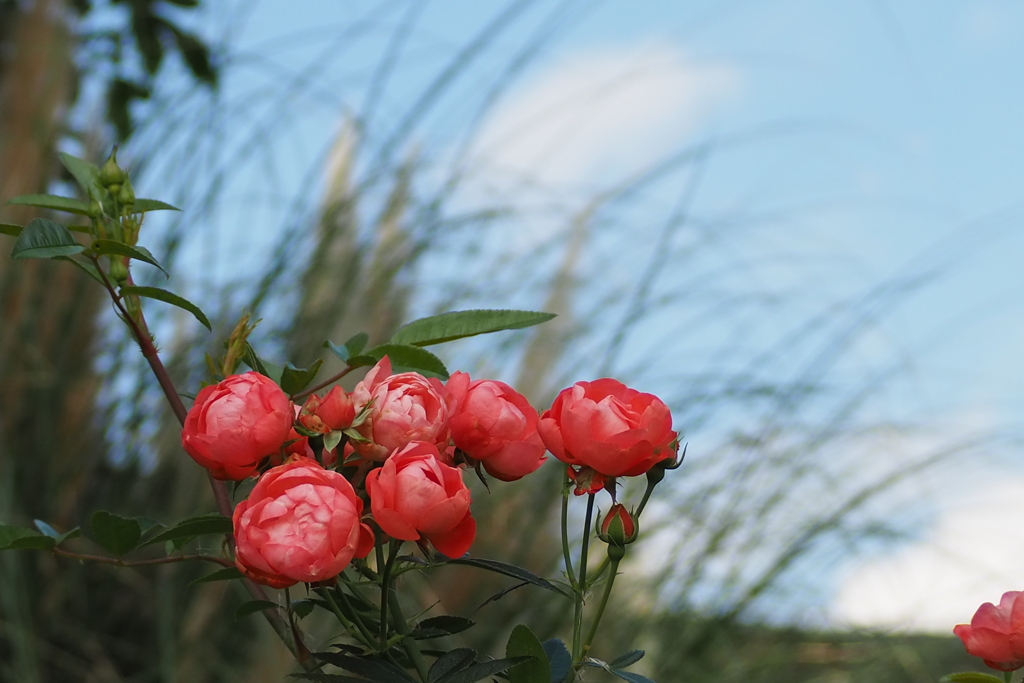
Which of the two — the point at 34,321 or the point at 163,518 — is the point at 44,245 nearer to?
the point at 163,518

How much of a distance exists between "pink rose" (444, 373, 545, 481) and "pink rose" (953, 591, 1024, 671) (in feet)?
0.51

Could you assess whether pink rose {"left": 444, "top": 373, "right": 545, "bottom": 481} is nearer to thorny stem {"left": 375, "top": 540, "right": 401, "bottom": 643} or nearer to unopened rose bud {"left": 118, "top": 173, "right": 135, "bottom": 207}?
thorny stem {"left": 375, "top": 540, "right": 401, "bottom": 643}

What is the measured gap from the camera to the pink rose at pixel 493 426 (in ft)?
1.05

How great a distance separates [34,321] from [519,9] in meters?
0.81

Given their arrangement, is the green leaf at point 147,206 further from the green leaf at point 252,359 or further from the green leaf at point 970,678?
the green leaf at point 970,678

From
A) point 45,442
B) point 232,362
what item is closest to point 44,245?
point 232,362

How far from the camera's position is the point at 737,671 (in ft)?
3.73

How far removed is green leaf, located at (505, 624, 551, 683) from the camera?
1.00 feet

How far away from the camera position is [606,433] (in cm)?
31

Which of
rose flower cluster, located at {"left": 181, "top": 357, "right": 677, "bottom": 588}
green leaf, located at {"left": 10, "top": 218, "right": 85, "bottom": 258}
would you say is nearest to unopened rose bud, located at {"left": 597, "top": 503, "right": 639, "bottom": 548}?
rose flower cluster, located at {"left": 181, "top": 357, "right": 677, "bottom": 588}

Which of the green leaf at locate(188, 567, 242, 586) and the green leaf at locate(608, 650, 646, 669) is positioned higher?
the green leaf at locate(188, 567, 242, 586)

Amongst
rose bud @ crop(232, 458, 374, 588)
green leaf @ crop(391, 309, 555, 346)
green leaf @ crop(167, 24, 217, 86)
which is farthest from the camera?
green leaf @ crop(167, 24, 217, 86)

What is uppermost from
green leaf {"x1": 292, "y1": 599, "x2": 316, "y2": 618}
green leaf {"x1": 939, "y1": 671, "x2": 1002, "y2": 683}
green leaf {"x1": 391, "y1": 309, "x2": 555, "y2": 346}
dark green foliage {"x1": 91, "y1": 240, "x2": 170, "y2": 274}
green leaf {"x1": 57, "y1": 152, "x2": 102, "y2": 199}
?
green leaf {"x1": 57, "y1": 152, "x2": 102, "y2": 199}

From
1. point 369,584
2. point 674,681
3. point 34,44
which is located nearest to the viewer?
point 369,584
